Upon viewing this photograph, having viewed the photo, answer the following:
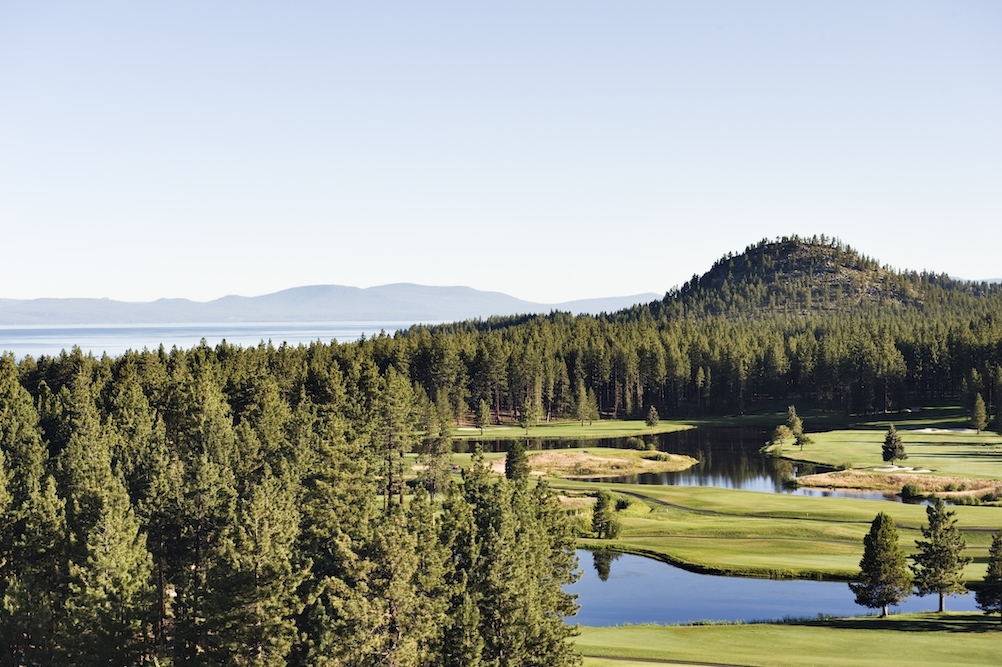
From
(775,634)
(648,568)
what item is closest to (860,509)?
(648,568)

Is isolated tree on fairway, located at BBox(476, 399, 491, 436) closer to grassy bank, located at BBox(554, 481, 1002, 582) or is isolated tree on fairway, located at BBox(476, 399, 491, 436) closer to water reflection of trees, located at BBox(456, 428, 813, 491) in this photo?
water reflection of trees, located at BBox(456, 428, 813, 491)

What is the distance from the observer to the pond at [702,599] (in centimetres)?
6228

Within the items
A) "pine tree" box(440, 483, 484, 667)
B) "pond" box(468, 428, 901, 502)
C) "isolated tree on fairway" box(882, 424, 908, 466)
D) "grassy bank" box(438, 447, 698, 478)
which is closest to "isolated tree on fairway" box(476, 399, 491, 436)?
"pond" box(468, 428, 901, 502)

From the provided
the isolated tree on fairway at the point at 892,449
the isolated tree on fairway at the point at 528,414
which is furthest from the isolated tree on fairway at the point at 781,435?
A: the isolated tree on fairway at the point at 528,414

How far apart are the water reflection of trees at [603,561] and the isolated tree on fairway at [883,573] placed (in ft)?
64.8

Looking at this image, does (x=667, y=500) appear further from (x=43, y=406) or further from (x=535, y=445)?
(x=43, y=406)

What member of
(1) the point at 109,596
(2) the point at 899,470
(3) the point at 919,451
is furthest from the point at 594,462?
(1) the point at 109,596

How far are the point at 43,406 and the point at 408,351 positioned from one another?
281 ft

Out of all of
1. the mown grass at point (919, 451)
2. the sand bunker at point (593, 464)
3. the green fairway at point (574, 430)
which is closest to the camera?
the mown grass at point (919, 451)

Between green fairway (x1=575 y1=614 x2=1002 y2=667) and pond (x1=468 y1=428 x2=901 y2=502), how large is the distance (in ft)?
175

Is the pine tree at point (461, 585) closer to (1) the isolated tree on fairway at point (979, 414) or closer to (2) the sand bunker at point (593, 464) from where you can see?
(2) the sand bunker at point (593, 464)

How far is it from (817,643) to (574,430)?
418 ft

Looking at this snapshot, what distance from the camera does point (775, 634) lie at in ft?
181

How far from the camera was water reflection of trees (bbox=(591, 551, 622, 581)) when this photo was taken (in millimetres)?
74438
